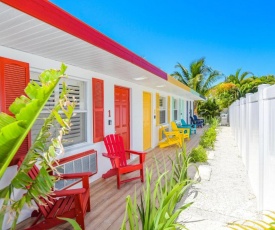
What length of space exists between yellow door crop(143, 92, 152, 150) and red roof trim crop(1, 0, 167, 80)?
4974 millimetres

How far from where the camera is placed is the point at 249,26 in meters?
25.7

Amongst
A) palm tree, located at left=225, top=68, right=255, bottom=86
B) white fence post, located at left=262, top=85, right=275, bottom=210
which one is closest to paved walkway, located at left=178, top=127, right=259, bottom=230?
white fence post, located at left=262, top=85, right=275, bottom=210

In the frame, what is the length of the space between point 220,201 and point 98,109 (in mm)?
3118

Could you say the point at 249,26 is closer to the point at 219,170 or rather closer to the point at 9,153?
the point at 219,170

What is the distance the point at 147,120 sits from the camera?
881 centimetres

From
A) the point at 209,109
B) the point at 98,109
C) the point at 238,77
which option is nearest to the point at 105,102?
A: the point at 98,109

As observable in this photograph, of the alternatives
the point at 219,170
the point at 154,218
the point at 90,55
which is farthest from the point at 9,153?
the point at 219,170

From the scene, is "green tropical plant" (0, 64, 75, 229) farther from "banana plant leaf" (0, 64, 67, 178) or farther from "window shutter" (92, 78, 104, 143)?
"window shutter" (92, 78, 104, 143)

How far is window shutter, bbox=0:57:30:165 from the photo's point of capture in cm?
295

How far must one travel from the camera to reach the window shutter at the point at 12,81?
2.95 metres

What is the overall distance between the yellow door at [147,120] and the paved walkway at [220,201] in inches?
147

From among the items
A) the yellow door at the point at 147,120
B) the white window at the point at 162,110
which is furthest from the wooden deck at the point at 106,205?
the white window at the point at 162,110

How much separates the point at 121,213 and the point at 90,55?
251 centimetres

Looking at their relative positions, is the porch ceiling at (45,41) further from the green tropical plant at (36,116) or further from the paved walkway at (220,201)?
the paved walkway at (220,201)
